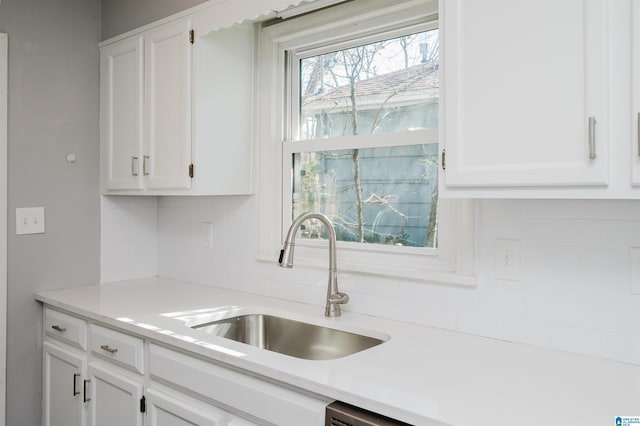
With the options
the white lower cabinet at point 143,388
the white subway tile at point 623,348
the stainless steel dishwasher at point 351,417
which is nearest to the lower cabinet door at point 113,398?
the white lower cabinet at point 143,388

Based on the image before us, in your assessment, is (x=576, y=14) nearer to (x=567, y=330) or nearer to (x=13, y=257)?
(x=567, y=330)

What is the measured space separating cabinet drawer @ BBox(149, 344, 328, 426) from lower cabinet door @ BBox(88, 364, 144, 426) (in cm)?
16

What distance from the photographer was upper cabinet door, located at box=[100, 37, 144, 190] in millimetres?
2568

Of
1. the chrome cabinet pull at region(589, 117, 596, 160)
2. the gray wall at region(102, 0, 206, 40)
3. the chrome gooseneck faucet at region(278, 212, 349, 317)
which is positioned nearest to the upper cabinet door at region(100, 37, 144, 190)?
the gray wall at region(102, 0, 206, 40)

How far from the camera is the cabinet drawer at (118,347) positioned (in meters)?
2.00

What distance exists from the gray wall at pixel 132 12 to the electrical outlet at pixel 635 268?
6.46 ft

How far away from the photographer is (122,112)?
2.67m

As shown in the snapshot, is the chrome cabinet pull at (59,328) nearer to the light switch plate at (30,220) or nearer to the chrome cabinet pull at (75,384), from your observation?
the chrome cabinet pull at (75,384)

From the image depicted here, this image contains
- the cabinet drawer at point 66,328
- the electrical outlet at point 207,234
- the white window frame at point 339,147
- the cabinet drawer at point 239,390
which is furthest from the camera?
the electrical outlet at point 207,234

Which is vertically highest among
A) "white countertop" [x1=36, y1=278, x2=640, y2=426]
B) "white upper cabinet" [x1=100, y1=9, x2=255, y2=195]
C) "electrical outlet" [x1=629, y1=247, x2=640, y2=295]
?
"white upper cabinet" [x1=100, y1=9, x2=255, y2=195]

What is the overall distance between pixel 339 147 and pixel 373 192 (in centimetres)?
25

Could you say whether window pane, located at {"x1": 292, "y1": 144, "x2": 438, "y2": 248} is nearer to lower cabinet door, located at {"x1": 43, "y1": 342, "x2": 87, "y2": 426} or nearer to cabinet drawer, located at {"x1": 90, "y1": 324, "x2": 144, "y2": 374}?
cabinet drawer, located at {"x1": 90, "y1": 324, "x2": 144, "y2": 374}

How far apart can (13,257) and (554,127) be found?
2368 millimetres

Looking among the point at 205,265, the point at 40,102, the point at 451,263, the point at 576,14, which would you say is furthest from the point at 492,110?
the point at 40,102
